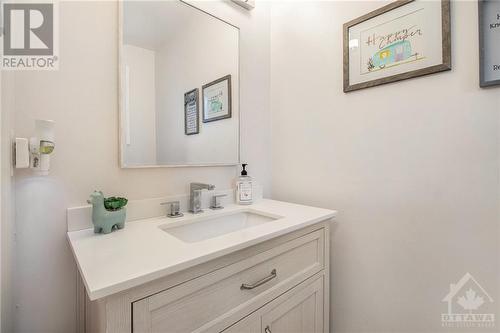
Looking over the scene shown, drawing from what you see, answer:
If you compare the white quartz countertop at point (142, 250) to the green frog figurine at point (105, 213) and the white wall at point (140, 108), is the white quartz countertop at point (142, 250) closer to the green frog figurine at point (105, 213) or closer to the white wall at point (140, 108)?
the green frog figurine at point (105, 213)

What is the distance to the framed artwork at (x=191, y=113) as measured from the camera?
114cm

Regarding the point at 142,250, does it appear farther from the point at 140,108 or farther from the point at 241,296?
the point at 140,108

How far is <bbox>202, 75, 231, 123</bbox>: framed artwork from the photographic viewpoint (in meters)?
1.22

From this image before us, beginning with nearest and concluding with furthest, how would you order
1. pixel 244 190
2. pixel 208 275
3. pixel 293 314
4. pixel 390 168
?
pixel 208 275 < pixel 293 314 < pixel 390 168 < pixel 244 190

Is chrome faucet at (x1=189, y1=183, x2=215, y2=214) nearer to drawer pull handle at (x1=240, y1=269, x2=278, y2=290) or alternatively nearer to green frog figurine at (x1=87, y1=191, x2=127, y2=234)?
green frog figurine at (x1=87, y1=191, x2=127, y2=234)

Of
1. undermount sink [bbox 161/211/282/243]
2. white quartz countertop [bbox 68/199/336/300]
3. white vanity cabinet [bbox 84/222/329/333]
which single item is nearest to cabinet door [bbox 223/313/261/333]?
white vanity cabinet [bbox 84/222/329/333]

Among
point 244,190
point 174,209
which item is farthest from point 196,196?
point 244,190

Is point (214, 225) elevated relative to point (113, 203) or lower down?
lower down

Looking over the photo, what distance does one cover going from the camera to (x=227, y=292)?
2.27ft

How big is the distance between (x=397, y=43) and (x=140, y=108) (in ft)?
3.75

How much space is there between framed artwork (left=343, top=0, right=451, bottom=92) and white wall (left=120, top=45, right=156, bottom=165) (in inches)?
36.9

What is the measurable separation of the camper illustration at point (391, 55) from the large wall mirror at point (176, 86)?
2.34 ft

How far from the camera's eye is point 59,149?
31.5 inches

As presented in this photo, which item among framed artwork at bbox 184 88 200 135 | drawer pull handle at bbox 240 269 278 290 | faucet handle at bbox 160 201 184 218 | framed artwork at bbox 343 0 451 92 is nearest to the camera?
drawer pull handle at bbox 240 269 278 290
